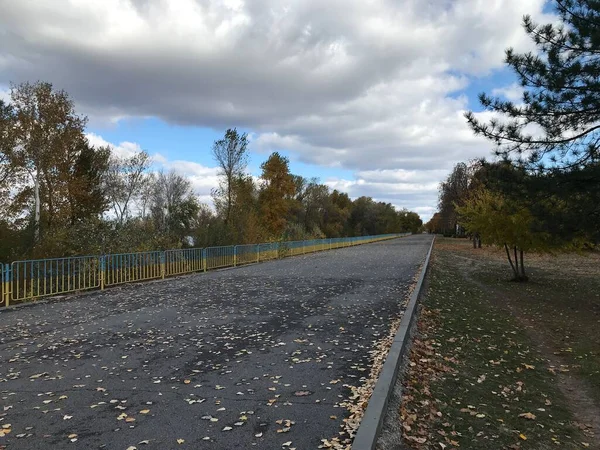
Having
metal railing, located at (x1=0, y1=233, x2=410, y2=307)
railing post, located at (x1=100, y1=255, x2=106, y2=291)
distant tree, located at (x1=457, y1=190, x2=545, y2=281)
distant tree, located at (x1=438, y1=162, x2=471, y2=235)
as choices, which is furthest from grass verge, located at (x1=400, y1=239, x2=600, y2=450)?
distant tree, located at (x1=438, y1=162, x2=471, y2=235)

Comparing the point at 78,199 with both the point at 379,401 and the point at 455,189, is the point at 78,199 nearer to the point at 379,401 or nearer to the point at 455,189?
the point at 379,401

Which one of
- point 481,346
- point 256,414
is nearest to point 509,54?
point 481,346

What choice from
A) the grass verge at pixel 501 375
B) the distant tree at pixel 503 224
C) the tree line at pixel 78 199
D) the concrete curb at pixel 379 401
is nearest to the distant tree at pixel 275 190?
the tree line at pixel 78 199

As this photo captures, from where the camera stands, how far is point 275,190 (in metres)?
50.6

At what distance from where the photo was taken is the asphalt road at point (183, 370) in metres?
4.04

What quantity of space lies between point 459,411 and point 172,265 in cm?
1497

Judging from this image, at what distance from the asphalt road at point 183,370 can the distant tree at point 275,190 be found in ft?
122

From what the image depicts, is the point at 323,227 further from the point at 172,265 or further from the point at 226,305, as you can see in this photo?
the point at 226,305

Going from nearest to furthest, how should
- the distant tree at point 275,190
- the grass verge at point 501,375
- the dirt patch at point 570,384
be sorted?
the grass verge at point 501,375, the dirt patch at point 570,384, the distant tree at point 275,190

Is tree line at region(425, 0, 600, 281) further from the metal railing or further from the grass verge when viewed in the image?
the metal railing

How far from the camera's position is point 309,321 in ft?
29.7

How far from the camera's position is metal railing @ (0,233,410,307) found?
38.2ft

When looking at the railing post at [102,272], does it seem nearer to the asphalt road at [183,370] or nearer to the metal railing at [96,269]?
the metal railing at [96,269]

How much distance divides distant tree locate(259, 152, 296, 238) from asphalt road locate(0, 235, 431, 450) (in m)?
37.3
